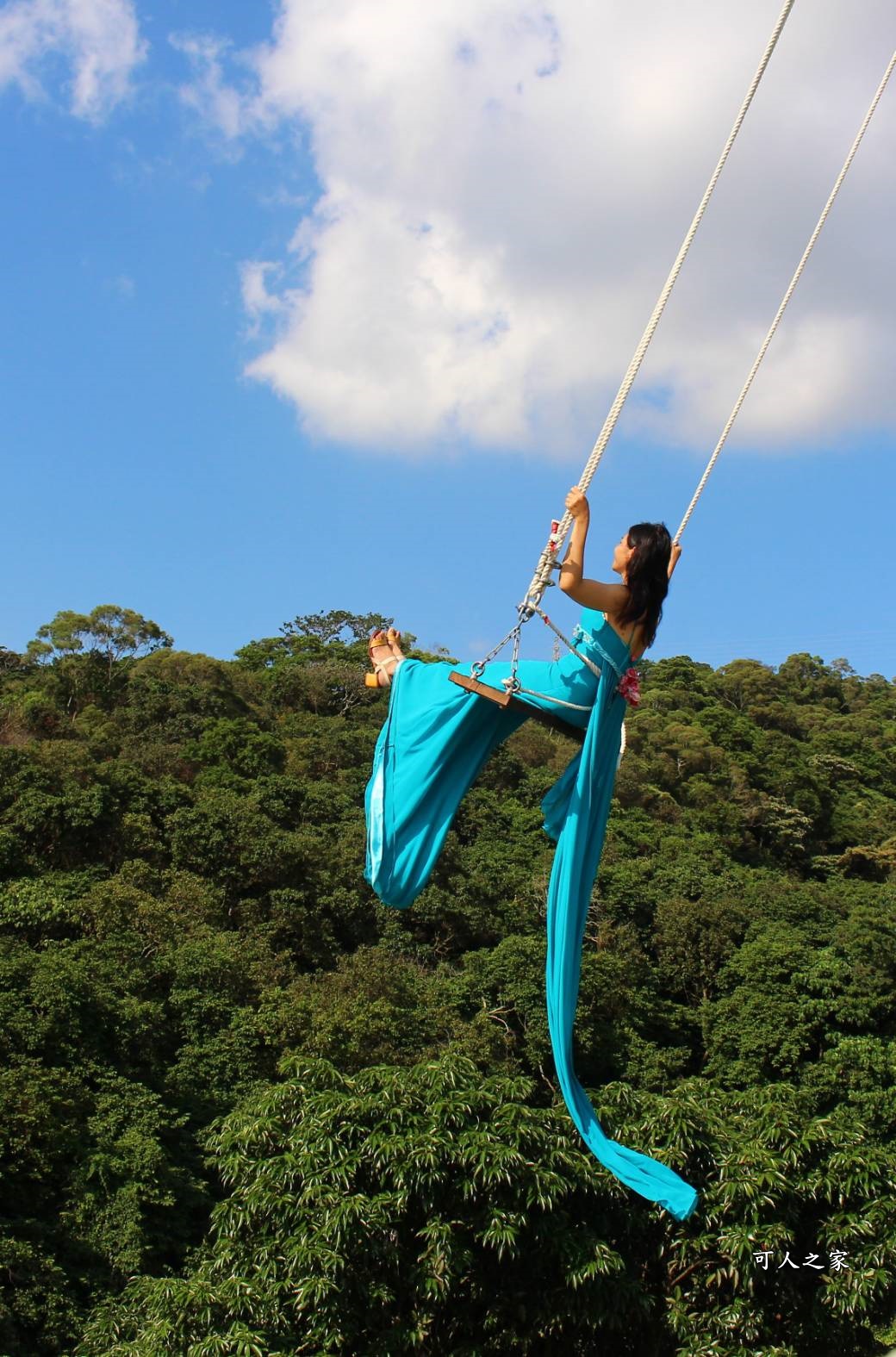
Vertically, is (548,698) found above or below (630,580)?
below

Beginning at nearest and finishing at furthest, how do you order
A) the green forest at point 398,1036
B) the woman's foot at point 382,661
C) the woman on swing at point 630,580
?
the woman on swing at point 630,580 < the woman's foot at point 382,661 < the green forest at point 398,1036

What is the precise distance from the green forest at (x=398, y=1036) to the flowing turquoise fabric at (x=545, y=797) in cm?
359

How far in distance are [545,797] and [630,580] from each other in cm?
64

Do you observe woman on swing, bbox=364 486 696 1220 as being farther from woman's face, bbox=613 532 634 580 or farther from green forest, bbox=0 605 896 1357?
green forest, bbox=0 605 896 1357

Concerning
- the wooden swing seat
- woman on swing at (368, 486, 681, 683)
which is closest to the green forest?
the wooden swing seat

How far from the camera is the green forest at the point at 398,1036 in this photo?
6.88m

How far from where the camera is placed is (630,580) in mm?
3492

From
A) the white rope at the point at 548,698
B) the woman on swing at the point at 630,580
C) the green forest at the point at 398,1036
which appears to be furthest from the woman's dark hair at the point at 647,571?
the green forest at the point at 398,1036

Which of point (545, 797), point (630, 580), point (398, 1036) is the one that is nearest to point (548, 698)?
point (545, 797)

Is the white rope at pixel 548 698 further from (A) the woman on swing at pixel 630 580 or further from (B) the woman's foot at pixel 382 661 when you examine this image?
(B) the woman's foot at pixel 382 661

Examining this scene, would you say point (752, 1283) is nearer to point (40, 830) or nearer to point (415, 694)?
point (415, 694)

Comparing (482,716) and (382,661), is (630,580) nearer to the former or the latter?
(482,716)

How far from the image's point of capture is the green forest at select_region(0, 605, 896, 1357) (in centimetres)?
688

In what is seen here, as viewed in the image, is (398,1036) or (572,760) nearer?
(572,760)
